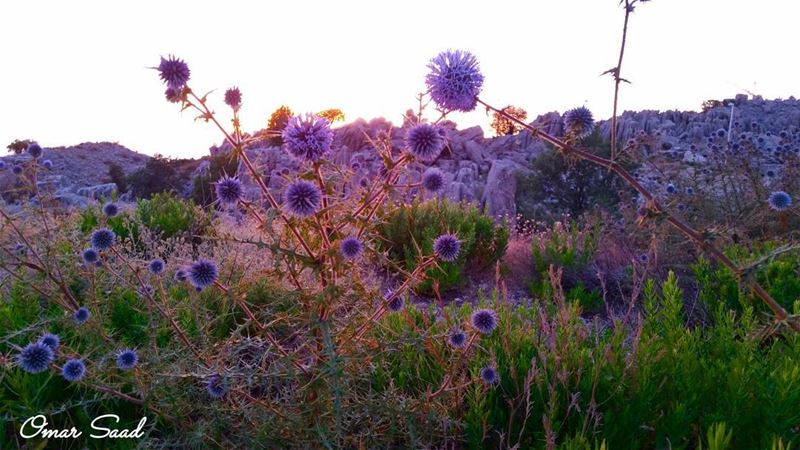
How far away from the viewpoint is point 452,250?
2.72 meters

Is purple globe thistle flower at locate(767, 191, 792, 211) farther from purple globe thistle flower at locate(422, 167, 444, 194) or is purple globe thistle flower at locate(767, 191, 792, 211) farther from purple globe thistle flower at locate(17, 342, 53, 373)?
purple globe thistle flower at locate(17, 342, 53, 373)

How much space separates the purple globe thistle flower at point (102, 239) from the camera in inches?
120

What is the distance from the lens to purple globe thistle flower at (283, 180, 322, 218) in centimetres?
212

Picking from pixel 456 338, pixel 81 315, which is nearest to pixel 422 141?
pixel 456 338

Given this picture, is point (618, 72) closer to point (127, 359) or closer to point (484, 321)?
point (484, 321)

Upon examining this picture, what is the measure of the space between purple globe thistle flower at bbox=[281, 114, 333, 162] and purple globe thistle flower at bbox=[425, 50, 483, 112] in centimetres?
41

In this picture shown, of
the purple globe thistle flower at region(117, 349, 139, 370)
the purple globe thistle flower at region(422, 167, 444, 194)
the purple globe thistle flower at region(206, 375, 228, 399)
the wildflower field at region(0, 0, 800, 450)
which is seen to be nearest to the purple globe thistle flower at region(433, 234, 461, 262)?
the wildflower field at region(0, 0, 800, 450)

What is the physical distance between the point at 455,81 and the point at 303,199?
2.20 feet

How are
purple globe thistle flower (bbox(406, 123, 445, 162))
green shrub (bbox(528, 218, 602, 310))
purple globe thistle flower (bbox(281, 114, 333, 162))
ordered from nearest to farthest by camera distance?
1. purple globe thistle flower (bbox(281, 114, 333, 162))
2. purple globe thistle flower (bbox(406, 123, 445, 162))
3. green shrub (bbox(528, 218, 602, 310))

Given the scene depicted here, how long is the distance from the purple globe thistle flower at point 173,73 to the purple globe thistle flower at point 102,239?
1303 mm

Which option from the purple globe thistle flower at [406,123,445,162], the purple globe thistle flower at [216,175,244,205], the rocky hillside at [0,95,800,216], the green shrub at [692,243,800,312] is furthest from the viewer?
the rocky hillside at [0,95,800,216]

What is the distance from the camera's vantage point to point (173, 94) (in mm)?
2035

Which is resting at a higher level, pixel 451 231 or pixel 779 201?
pixel 779 201

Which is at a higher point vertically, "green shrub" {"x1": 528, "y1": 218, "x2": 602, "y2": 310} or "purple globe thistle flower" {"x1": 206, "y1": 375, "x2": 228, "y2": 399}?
"purple globe thistle flower" {"x1": 206, "y1": 375, "x2": 228, "y2": 399}
